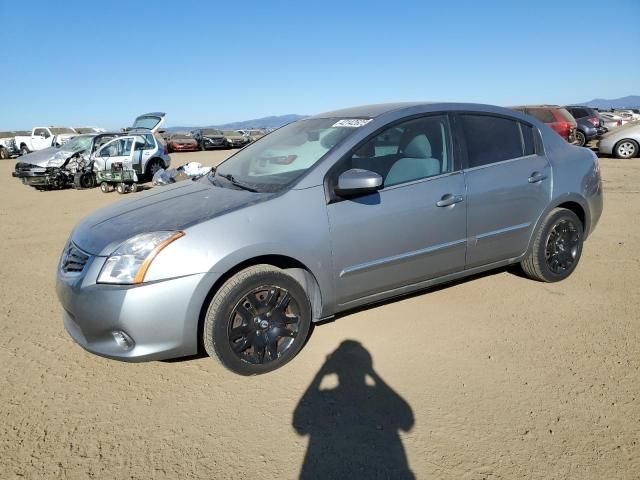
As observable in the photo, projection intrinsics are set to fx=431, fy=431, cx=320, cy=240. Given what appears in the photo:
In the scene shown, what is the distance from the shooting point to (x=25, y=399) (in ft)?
8.26

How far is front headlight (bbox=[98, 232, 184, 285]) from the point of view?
2369mm

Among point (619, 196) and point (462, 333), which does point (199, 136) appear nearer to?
point (619, 196)

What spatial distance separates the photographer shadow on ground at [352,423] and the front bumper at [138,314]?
0.80 meters

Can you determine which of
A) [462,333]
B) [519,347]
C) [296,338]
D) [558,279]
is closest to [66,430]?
[296,338]

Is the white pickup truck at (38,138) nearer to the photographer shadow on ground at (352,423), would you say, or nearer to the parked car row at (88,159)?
the parked car row at (88,159)

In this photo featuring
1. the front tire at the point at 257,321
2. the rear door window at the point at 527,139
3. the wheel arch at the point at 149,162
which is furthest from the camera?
the wheel arch at the point at 149,162

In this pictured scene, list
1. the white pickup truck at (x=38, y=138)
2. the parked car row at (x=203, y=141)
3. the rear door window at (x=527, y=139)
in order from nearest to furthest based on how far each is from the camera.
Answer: the rear door window at (x=527, y=139)
the white pickup truck at (x=38, y=138)
the parked car row at (x=203, y=141)

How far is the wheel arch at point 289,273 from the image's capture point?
254 cm

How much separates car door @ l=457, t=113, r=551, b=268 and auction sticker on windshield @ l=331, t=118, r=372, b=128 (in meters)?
0.81

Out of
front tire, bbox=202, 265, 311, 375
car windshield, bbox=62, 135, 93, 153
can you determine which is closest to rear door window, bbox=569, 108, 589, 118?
car windshield, bbox=62, 135, 93, 153

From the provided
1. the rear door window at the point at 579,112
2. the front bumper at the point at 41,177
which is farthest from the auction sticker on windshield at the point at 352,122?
the rear door window at the point at 579,112

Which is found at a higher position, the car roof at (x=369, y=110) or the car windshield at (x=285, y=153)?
the car roof at (x=369, y=110)

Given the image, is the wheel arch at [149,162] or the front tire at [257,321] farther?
the wheel arch at [149,162]

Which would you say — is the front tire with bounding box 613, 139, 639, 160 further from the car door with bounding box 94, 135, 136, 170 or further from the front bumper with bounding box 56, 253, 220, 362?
the front bumper with bounding box 56, 253, 220, 362
